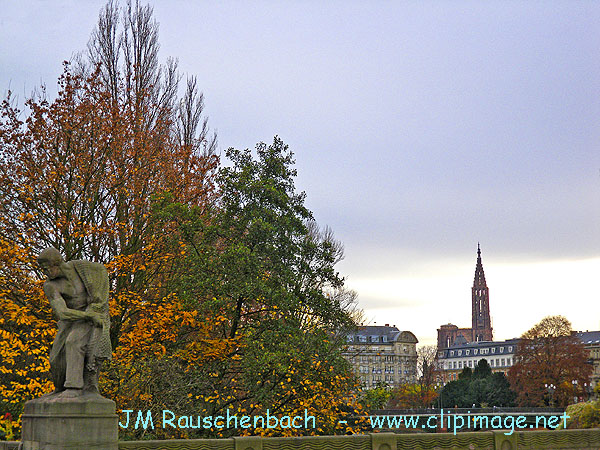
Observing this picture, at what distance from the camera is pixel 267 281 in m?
18.4

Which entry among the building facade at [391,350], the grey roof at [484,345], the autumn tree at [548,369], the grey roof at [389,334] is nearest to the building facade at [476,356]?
the grey roof at [484,345]

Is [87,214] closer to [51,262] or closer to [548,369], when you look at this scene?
[51,262]

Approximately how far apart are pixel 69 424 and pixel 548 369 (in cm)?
7963

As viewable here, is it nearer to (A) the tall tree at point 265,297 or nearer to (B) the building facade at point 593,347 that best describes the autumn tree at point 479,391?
(B) the building facade at point 593,347

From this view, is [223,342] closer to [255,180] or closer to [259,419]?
[259,419]

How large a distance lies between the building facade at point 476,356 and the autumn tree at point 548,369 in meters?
65.5

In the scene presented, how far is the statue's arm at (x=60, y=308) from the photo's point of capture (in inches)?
423

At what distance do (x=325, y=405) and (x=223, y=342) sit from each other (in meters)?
2.99

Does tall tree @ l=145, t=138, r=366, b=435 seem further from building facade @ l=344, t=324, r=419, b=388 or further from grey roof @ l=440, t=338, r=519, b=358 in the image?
grey roof @ l=440, t=338, r=519, b=358

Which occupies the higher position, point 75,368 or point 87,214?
point 87,214

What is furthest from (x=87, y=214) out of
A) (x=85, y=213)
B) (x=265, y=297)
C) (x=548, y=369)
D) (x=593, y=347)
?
(x=593, y=347)

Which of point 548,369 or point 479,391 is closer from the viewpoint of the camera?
point 548,369

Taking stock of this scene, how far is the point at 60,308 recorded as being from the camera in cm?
1075

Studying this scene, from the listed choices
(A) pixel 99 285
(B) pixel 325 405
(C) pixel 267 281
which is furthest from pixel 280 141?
(A) pixel 99 285
